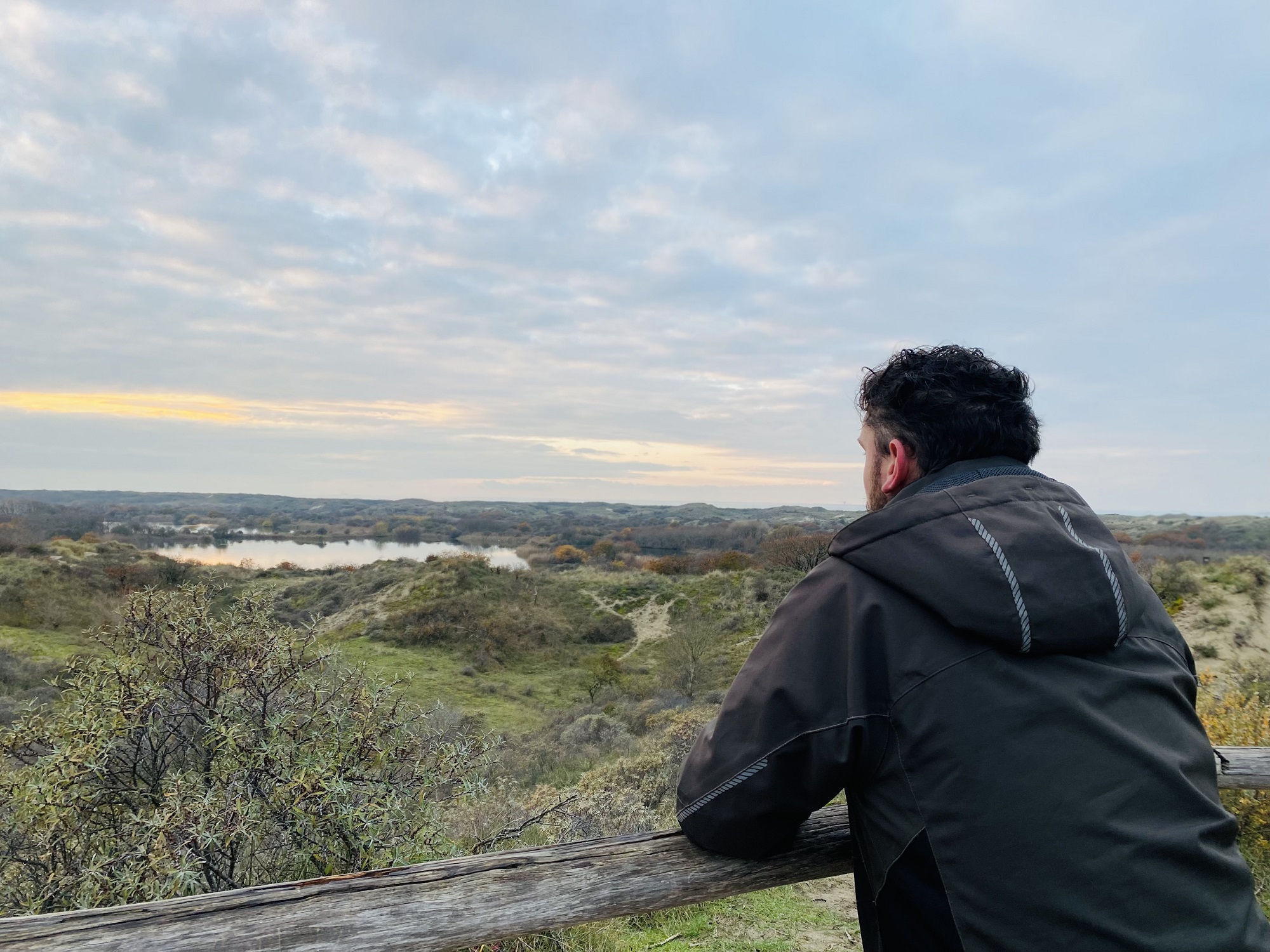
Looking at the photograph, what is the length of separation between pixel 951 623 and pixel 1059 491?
21.0 inches

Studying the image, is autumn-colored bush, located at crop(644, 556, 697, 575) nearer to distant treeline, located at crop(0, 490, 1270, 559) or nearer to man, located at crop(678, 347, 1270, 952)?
distant treeline, located at crop(0, 490, 1270, 559)

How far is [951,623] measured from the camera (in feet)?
4.31

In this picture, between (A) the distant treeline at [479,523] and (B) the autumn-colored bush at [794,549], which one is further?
(A) the distant treeline at [479,523]

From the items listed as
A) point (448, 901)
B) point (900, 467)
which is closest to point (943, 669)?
point (900, 467)

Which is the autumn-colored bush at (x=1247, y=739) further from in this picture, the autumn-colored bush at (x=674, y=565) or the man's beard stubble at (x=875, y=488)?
the autumn-colored bush at (x=674, y=565)

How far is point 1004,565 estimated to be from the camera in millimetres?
1312

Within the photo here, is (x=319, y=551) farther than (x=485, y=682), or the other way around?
(x=319, y=551)

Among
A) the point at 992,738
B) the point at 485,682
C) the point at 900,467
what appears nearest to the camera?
the point at 992,738

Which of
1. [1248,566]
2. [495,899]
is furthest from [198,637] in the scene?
[1248,566]

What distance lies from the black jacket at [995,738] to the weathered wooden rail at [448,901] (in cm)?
43

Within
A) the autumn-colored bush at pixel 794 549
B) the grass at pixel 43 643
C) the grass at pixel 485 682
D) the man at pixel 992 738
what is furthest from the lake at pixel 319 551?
the man at pixel 992 738

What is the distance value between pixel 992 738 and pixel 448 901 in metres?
1.29

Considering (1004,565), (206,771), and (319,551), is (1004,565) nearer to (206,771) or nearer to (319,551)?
(206,771)

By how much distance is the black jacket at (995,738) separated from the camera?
4.03 feet
